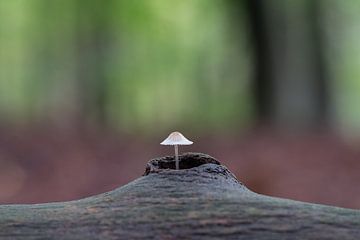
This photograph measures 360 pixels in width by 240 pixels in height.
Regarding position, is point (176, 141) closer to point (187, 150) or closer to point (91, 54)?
point (187, 150)

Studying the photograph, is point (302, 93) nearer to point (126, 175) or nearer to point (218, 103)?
point (126, 175)

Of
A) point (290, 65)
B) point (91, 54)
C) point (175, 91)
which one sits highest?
point (91, 54)

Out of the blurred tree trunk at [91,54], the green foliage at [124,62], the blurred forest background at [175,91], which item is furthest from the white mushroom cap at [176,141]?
the blurred tree trunk at [91,54]

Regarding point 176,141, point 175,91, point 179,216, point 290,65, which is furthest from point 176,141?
point 175,91

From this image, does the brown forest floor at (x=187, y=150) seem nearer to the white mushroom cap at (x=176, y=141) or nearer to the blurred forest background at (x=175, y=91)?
the blurred forest background at (x=175, y=91)

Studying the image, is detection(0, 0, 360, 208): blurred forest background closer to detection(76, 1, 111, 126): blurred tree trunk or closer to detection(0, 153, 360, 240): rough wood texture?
detection(76, 1, 111, 126): blurred tree trunk

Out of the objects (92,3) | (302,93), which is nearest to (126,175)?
(302,93)
